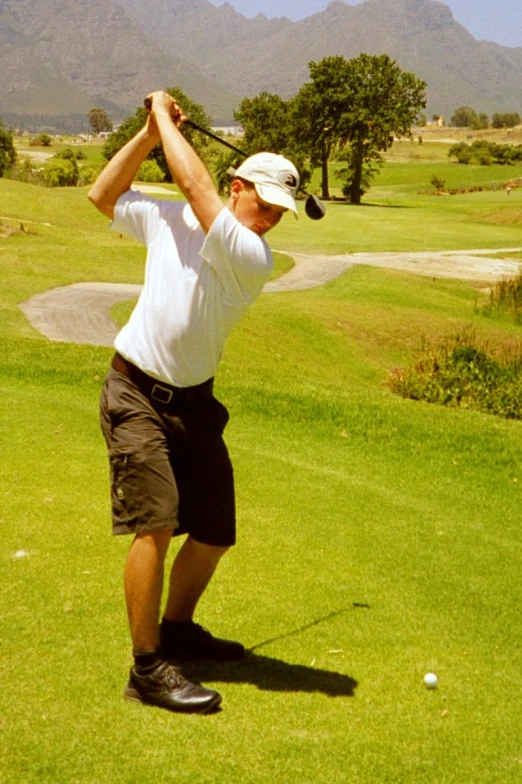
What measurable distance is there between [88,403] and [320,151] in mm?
68671

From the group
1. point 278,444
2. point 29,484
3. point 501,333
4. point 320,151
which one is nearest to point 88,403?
point 278,444

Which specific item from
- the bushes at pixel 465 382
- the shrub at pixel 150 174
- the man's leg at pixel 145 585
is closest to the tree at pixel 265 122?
the shrub at pixel 150 174

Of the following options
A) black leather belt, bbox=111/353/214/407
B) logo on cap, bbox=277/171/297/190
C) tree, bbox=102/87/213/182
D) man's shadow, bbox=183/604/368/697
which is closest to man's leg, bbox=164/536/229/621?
man's shadow, bbox=183/604/368/697

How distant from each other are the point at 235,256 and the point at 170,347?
50 centimetres

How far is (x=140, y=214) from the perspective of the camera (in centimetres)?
412

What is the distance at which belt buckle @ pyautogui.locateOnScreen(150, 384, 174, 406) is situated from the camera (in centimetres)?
409

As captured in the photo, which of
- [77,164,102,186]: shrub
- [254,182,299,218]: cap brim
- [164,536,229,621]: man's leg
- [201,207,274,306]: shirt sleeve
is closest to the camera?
[201,207,274,306]: shirt sleeve

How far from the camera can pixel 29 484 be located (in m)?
6.97

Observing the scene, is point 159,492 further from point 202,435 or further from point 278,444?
point 278,444

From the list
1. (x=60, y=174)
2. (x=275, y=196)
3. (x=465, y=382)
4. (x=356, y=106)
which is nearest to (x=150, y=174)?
(x=60, y=174)

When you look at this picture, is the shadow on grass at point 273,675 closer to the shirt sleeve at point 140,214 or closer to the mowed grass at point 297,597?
the mowed grass at point 297,597

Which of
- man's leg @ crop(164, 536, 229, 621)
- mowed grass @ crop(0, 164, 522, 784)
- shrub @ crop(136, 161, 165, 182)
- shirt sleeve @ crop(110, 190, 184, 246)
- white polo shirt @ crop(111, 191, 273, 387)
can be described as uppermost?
shirt sleeve @ crop(110, 190, 184, 246)

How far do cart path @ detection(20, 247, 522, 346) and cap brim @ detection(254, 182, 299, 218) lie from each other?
40.4 feet

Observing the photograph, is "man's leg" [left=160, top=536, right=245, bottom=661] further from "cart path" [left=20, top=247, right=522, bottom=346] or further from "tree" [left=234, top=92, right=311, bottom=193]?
"tree" [left=234, top=92, right=311, bottom=193]
